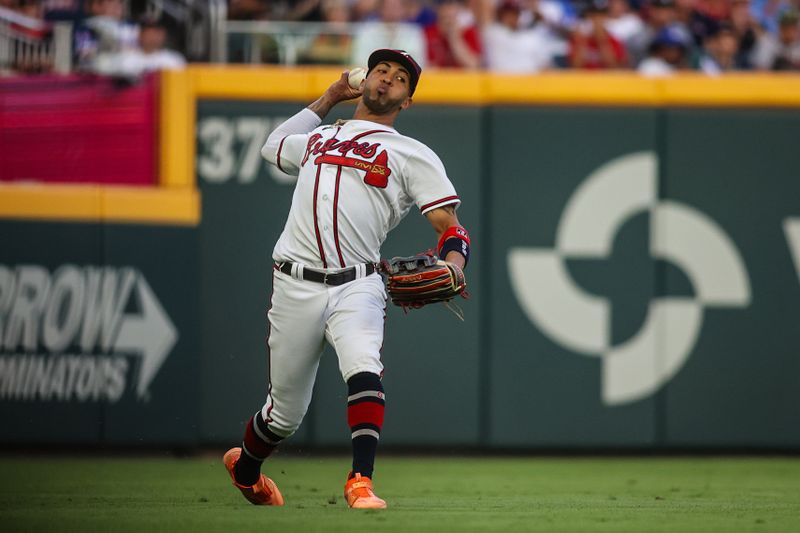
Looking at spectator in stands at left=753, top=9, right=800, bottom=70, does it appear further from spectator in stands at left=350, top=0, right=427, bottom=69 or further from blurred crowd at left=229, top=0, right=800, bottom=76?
spectator in stands at left=350, top=0, right=427, bottom=69

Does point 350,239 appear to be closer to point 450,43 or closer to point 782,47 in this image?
point 450,43

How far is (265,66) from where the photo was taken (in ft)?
30.3

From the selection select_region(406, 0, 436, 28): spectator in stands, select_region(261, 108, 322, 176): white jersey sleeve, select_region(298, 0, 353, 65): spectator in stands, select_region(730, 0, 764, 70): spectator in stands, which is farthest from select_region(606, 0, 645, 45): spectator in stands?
select_region(261, 108, 322, 176): white jersey sleeve

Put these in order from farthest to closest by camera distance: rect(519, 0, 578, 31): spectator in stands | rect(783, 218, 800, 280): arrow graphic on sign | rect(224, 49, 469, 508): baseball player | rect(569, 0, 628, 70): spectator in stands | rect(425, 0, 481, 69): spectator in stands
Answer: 1. rect(519, 0, 578, 31): spectator in stands
2. rect(569, 0, 628, 70): spectator in stands
3. rect(425, 0, 481, 69): spectator in stands
4. rect(783, 218, 800, 280): arrow graphic on sign
5. rect(224, 49, 469, 508): baseball player

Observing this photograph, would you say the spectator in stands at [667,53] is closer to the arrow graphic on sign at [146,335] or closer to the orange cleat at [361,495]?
the arrow graphic on sign at [146,335]

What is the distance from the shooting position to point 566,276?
9.13 metres

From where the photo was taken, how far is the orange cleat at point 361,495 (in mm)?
5094

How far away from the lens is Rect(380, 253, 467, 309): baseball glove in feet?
16.8

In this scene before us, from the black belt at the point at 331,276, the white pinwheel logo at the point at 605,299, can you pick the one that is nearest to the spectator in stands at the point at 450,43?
the white pinwheel logo at the point at 605,299

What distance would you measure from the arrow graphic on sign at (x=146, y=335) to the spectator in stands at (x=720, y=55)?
4553mm

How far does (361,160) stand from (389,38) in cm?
432

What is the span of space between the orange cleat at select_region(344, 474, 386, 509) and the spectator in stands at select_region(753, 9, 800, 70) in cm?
635

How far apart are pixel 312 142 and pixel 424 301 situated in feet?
2.95

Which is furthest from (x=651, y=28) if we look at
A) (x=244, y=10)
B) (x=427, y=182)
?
(x=427, y=182)
